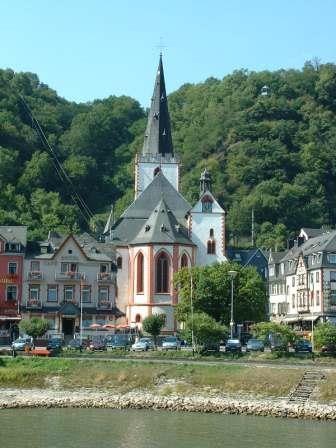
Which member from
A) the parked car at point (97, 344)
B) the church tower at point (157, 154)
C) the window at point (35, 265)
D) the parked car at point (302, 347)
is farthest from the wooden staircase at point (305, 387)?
the church tower at point (157, 154)

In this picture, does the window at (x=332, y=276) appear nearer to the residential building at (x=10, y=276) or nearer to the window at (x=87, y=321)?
the window at (x=87, y=321)

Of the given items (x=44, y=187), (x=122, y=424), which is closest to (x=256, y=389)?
(x=122, y=424)

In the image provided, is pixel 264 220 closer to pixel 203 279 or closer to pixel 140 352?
pixel 203 279

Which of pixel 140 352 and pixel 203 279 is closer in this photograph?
pixel 140 352

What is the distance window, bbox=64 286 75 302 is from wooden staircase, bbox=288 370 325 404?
126ft

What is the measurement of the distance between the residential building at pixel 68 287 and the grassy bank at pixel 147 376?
86.8 ft

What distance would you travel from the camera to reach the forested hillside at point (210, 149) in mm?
142125

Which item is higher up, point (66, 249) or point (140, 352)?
point (66, 249)

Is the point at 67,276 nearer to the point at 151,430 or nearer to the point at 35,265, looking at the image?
the point at 35,265

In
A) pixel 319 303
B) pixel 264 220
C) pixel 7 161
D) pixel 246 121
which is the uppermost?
pixel 246 121

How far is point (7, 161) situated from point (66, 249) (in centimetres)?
5987

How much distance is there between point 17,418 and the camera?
4575cm

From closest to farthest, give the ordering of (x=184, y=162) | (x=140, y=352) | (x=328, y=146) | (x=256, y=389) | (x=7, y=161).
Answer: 1. (x=256, y=389)
2. (x=140, y=352)
3. (x=7, y=161)
4. (x=328, y=146)
5. (x=184, y=162)

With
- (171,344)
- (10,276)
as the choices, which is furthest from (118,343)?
(10,276)
